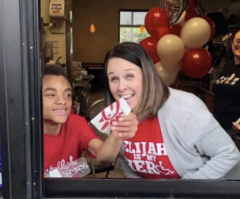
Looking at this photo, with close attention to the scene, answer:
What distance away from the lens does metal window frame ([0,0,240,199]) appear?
783 millimetres

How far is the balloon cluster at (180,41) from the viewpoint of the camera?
2309mm

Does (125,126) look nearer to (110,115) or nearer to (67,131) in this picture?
(110,115)

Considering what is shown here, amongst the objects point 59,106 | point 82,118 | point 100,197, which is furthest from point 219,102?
point 100,197

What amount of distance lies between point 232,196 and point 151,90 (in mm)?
467

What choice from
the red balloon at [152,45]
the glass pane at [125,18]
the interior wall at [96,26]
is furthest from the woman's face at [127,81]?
the glass pane at [125,18]

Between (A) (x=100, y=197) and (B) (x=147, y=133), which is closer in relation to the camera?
(A) (x=100, y=197)

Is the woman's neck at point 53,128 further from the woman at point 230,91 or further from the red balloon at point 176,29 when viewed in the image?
the red balloon at point 176,29

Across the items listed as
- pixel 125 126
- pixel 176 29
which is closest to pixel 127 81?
pixel 125 126

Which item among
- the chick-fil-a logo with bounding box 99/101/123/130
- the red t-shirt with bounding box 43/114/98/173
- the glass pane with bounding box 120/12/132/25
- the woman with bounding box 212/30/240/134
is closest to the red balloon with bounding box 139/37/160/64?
the woman with bounding box 212/30/240/134

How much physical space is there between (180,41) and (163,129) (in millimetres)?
1375

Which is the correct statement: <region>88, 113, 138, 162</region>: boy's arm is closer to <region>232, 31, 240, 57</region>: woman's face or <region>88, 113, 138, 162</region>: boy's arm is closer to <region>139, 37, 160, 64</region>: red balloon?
<region>139, 37, 160, 64</region>: red balloon

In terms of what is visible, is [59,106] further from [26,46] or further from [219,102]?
[219,102]

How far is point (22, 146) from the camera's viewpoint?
2.70 feet

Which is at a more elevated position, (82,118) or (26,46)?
(26,46)
